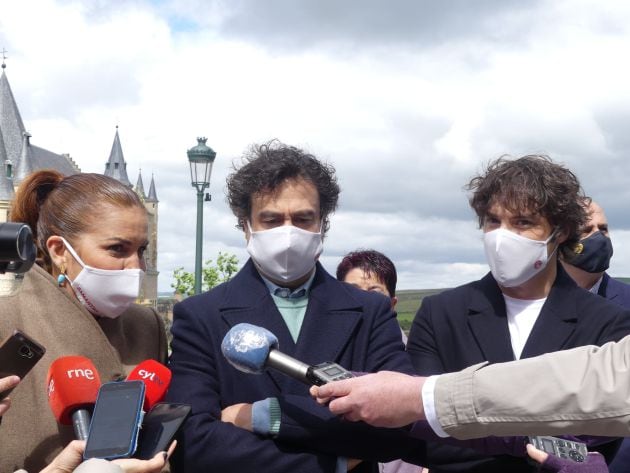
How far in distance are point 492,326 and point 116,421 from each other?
200cm

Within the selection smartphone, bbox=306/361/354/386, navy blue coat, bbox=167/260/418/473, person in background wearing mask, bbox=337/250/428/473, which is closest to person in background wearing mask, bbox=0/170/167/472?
navy blue coat, bbox=167/260/418/473

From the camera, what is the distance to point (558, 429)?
9.34ft

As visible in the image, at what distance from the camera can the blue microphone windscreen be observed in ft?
10.1

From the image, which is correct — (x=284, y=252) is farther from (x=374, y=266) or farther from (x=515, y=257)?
(x=374, y=266)

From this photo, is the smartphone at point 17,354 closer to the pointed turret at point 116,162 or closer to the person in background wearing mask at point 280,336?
the person in background wearing mask at point 280,336

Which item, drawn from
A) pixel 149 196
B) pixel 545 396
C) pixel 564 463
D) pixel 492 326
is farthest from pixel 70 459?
pixel 149 196

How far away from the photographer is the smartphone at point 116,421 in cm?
281

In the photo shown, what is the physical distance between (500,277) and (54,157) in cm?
9534

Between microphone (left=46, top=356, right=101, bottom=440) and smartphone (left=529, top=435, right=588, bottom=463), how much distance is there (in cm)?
173

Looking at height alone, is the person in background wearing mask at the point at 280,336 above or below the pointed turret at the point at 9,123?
below

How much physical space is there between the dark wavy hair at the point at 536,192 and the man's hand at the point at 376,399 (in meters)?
1.55

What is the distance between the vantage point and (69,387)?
307cm

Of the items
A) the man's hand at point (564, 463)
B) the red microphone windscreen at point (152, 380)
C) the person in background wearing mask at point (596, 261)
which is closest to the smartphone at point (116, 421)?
the red microphone windscreen at point (152, 380)

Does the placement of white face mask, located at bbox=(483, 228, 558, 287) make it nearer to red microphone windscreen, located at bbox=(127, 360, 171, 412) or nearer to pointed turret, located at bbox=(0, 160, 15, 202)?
red microphone windscreen, located at bbox=(127, 360, 171, 412)
